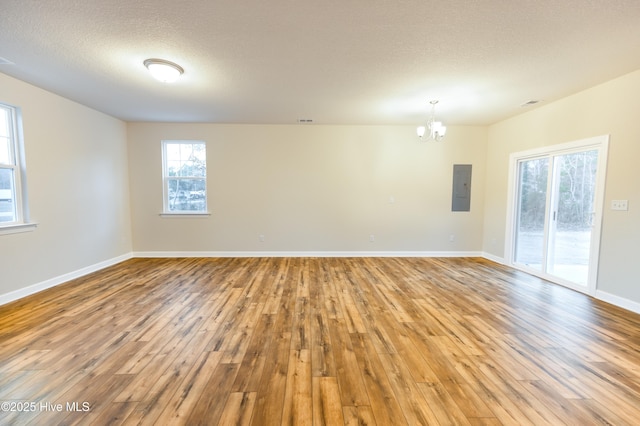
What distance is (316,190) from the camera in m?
5.16

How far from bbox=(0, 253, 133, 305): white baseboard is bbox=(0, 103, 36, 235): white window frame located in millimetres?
739

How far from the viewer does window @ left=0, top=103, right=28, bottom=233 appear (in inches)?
119

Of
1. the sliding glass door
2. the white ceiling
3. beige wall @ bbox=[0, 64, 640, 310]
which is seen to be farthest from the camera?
beige wall @ bbox=[0, 64, 640, 310]

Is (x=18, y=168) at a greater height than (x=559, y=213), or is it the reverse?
(x=18, y=168)

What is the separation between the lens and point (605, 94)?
306 cm

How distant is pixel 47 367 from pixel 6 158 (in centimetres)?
288

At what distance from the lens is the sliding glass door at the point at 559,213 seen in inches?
129

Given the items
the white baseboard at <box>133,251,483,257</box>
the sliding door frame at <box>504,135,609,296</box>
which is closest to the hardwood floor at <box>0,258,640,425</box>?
the sliding door frame at <box>504,135,609,296</box>

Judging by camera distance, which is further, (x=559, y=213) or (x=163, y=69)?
(x=559, y=213)

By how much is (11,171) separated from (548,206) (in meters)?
7.41

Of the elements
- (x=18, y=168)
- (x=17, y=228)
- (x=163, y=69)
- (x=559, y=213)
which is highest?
(x=163, y=69)

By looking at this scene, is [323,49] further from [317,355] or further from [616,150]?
[616,150]

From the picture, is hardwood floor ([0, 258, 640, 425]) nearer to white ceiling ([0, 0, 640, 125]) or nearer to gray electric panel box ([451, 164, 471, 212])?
gray electric panel box ([451, 164, 471, 212])

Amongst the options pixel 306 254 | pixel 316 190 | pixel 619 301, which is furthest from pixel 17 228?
pixel 619 301
